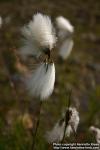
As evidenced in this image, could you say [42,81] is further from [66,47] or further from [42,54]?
[66,47]

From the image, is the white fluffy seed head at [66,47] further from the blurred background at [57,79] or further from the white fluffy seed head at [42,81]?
the white fluffy seed head at [42,81]

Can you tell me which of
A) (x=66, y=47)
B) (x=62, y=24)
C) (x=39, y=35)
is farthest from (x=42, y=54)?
(x=66, y=47)

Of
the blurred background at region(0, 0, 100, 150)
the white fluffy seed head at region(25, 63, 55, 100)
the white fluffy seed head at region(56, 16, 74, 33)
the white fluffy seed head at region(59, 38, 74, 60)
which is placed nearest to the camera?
the white fluffy seed head at region(25, 63, 55, 100)

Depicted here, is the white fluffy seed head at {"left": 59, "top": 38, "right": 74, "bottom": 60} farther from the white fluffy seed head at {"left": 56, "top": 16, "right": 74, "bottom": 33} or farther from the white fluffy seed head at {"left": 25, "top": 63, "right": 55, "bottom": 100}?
the white fluffy seed head at {"left": 25, "top": 63, "right": 55, "bottom": 100}

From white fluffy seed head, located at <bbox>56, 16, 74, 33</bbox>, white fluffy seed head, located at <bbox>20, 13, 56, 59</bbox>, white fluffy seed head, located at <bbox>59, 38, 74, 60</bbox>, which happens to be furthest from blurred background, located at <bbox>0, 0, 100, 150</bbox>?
white fluffy seed head, located at <bbox>20, 13, 56, 59</bbox>

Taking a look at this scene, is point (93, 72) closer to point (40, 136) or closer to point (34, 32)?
point (40, 136)

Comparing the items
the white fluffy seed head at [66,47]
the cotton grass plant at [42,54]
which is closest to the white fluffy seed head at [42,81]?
the cotton grass plant at [42,54]
